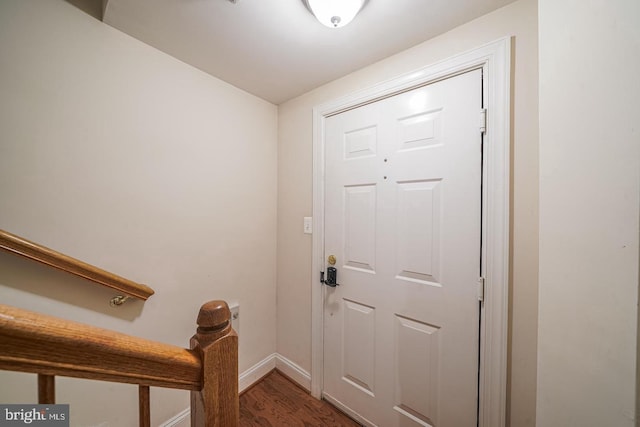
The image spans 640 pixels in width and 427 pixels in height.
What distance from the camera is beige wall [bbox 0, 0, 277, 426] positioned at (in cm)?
90

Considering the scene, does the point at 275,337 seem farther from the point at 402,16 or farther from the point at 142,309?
the point at 402,16

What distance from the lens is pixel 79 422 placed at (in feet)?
3.34

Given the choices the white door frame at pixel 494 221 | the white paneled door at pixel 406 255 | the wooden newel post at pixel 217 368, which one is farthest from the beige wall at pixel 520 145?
the wooden newel post at pixel 217 368

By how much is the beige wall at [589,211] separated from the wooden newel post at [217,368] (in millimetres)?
984

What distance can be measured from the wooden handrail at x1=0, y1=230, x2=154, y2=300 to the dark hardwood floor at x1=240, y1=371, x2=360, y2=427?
1.06 m

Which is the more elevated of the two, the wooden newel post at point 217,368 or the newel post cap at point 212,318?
the newel post cap at point 212,318

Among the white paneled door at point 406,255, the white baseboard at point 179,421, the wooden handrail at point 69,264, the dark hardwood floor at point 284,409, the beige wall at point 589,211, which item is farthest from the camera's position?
the dark hardwood floor at point 284,409

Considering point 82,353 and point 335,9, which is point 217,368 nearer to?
point 82,353

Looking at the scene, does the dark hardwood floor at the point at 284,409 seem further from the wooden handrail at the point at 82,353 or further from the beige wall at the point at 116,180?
the wooden handrail at the point at 82,353

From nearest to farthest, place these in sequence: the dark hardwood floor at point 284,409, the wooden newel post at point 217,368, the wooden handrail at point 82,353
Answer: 1. the wooden handrail at point 82,353
2. the wooden newel post at point 217,368
3. the dark hardwood floor at point 284,409

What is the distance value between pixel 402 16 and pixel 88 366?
1.55 metres

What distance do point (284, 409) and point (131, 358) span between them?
5.04 feet

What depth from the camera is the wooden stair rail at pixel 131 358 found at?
31cm

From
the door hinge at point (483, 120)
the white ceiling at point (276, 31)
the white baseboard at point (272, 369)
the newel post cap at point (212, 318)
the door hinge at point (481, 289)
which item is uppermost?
the white ceiling at point (276, 31)
